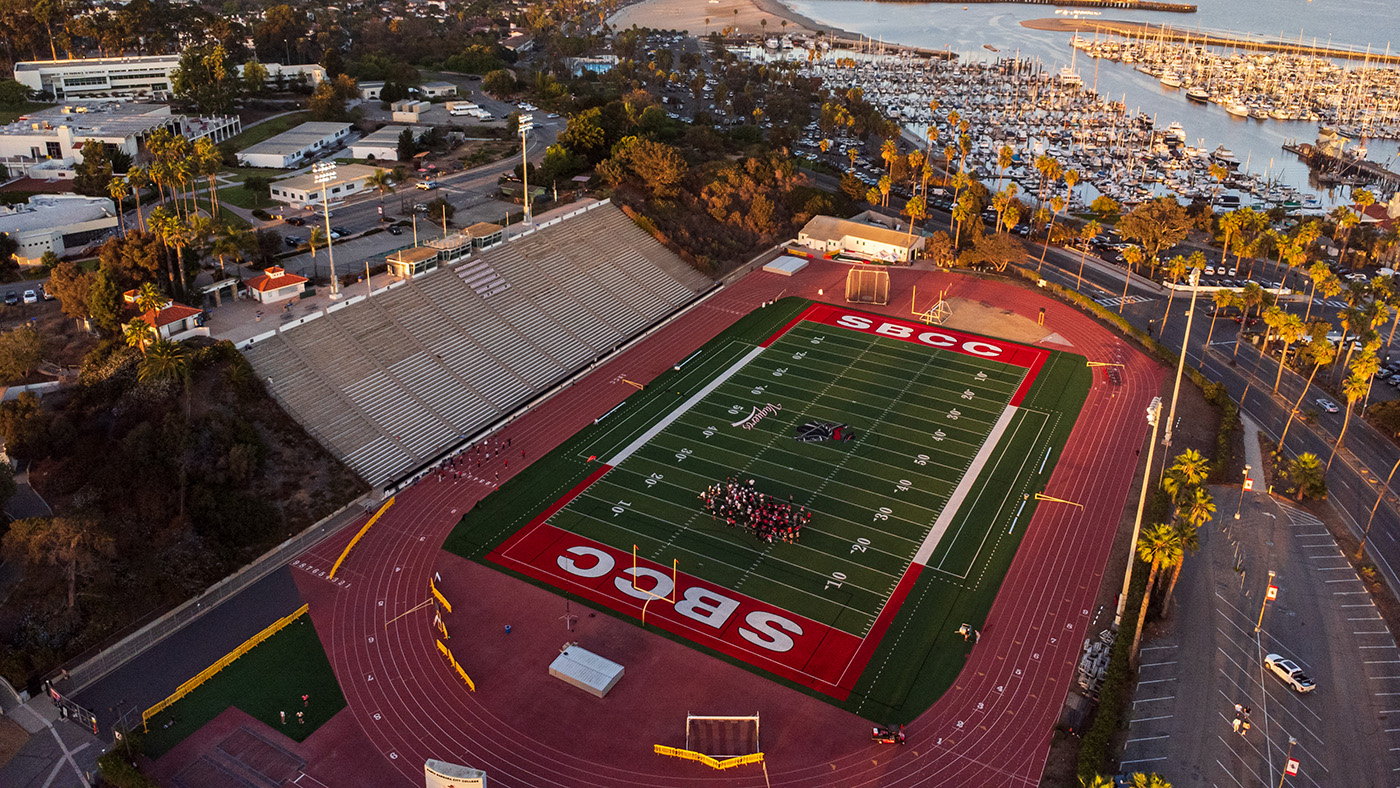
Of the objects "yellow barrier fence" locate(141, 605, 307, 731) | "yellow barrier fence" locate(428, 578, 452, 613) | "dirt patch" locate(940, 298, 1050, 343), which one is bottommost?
"yellow barrier fence" locate(141, 605, 307, 731)

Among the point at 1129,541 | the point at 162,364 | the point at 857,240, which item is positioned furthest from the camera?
the point at 857,240

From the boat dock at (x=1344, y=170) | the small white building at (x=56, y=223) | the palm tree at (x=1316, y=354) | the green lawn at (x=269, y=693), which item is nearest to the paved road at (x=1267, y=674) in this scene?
the palm tree at (x=1316, y=354)

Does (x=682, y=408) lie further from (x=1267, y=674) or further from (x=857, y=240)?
(x=857, y=240)

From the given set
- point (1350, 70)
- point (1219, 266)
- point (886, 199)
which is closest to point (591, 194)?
point (886, 199)

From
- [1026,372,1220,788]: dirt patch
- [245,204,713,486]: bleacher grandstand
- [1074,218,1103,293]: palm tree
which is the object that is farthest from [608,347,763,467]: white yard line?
[1074,218,1103,293]: palm tree

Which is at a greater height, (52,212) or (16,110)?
(16,110)

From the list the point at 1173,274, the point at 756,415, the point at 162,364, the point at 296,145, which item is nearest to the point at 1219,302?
the point at 1173,274

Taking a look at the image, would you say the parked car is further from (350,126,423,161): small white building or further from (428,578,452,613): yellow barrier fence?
(350,126,423,161): small white building

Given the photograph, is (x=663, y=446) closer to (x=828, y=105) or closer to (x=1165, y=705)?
(x=1165, y=705)
